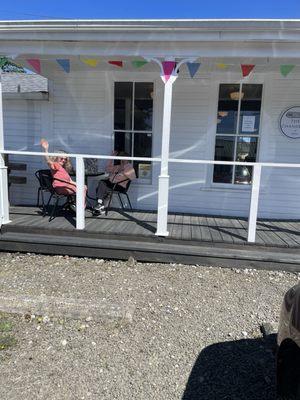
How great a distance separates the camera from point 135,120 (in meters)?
6.22

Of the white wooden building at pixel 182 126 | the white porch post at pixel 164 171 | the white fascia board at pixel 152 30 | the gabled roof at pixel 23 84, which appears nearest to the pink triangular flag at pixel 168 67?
the white porch post at pixel 164 171

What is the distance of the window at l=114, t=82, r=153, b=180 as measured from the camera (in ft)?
20.1

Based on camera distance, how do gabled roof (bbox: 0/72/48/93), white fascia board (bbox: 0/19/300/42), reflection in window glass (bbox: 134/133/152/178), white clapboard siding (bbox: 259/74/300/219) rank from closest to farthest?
white fascia board (bbox: 0/19/300/42), white clapboard siding (bbox: 259/74/300/219), reflection in window glass (bbox: 134/133/152/178), gabled roof (bbox: 0/72/48/93)

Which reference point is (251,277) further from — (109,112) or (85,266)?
(109,112)

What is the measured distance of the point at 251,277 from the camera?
4.23 meters

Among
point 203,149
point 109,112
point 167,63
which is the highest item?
point 167,63

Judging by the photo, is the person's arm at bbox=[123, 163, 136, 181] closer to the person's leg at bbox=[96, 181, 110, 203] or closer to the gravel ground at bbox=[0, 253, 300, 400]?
the person's leg at bbox=[96, 181, 110, 203]

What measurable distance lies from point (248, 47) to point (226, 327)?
3225 mm

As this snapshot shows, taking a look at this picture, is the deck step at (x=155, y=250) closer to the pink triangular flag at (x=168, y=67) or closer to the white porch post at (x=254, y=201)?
the white porch post at (x=254, y=201)

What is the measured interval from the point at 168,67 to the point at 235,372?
344 cm

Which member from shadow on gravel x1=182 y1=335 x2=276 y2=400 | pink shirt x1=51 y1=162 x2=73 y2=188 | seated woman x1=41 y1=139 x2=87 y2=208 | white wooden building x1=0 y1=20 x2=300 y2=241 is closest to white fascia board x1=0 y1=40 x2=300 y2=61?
white wooden building x1=0 y1=20 x2=300 y2=241

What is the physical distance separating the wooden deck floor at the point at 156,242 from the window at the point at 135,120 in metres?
1.55

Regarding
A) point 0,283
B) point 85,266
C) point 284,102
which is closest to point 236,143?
point 284,102

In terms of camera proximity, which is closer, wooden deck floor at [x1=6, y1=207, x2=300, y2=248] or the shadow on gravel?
the shadow on gravel
